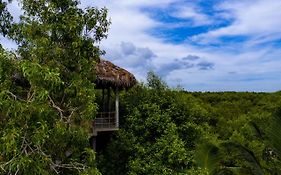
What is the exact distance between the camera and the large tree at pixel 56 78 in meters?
9.02

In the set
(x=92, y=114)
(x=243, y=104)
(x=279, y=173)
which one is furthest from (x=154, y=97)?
(x=243, y=104)

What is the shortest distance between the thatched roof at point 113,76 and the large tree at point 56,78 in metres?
4.26

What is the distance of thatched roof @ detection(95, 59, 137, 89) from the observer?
17047mm

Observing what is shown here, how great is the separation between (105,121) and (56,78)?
9731mm

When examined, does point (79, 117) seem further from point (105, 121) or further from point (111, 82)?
point (105, 121)

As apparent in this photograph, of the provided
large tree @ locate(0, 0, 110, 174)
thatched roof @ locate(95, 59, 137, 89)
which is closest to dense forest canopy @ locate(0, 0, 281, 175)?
large tree @ locate(0, 0, 110, 174)

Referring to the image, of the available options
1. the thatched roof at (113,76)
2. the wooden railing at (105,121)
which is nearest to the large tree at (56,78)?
the thatched roof at (113,76)

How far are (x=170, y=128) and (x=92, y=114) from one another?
23.0 ft

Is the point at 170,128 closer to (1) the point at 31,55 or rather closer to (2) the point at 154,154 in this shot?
(2) the point at 154,154

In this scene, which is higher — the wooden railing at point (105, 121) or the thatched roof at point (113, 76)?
the thatched roof at point (113, 76)

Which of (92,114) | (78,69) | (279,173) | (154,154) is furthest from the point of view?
(154,154)

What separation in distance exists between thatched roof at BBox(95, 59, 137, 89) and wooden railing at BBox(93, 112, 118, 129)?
128cm

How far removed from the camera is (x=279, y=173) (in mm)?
13383

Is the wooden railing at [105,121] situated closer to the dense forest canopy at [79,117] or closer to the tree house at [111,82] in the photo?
the tree house at [111,82]
